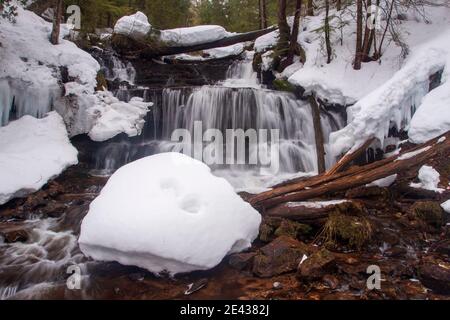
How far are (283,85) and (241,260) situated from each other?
716cm

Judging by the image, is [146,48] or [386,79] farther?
[146,48]

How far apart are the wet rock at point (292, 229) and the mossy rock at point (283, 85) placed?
581cm

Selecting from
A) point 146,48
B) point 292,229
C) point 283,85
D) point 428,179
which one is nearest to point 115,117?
point 283,85

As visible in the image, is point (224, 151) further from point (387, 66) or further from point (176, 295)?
point (176, 295)

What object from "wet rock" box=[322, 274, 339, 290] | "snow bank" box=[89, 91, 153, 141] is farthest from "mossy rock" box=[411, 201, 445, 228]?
"snow bank" box=[89, 91, 153, 141]

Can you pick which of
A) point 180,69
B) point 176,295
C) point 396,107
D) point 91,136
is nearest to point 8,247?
point 176,295

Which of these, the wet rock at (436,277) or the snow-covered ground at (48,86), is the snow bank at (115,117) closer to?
the snow-covered ground at (48,86)

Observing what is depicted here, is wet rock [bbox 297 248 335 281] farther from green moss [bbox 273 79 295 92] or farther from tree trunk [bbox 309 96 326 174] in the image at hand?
green moss [bbox 273 79 295 92]

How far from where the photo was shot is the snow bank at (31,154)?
6730 millimetres

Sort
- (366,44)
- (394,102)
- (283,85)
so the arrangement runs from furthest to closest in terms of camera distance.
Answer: (283,85) → (366,44) → (394,102)

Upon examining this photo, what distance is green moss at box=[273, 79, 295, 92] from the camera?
10.4m

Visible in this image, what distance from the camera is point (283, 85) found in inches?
419

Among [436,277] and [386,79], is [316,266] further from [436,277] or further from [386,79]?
[386,79]

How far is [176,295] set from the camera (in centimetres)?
406
